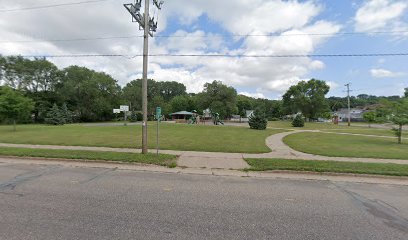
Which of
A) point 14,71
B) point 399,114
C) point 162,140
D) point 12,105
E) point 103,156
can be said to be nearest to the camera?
point 103,156

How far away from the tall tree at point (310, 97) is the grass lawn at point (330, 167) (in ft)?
202

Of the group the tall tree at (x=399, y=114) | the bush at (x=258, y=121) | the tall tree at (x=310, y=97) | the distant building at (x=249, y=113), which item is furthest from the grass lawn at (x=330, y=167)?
the tall tree at (x=310, y=97)

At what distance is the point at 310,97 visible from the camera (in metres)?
66.7

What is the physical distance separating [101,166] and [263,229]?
21.5 ft

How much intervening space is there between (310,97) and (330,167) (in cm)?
6464

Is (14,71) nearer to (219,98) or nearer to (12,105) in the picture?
(12,105)

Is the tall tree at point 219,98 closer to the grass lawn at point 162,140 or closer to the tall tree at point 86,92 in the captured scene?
the tall tree at point 86,92

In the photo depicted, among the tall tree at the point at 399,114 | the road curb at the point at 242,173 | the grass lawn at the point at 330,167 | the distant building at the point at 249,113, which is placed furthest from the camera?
the distant building at the point at 249,113

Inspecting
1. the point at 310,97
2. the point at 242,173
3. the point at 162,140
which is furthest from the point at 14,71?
the point at 310,97

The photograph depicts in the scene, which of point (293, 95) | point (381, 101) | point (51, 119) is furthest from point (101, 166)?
point (293, 95)

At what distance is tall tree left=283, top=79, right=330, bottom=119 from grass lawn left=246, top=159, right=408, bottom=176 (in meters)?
61.6

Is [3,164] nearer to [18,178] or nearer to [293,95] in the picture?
[18,178]

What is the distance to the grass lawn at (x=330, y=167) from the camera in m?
7.70

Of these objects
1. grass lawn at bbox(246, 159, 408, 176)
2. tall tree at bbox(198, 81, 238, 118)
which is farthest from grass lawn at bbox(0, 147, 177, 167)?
tall tree at bbox(198, 81, 238, 118)
